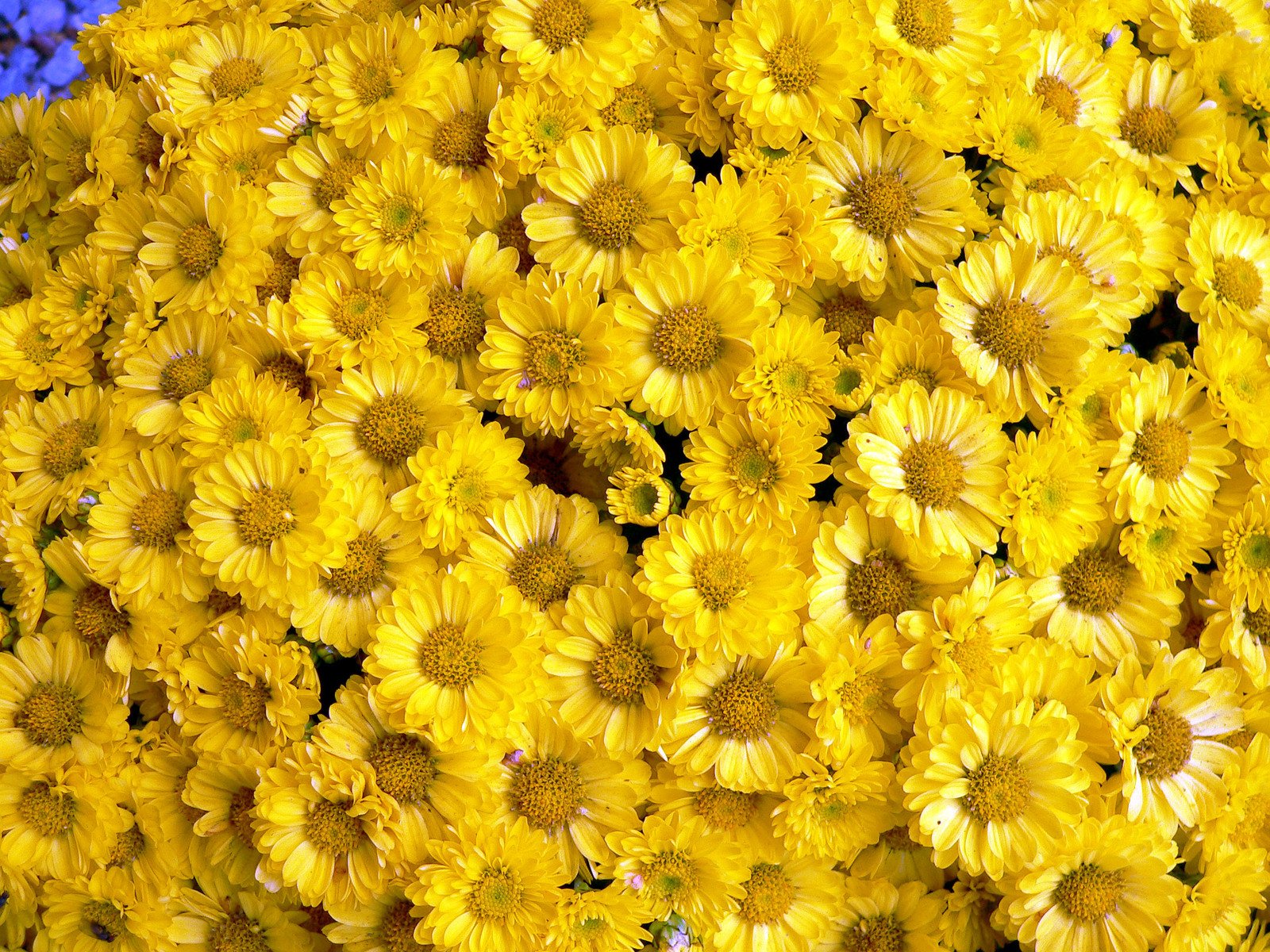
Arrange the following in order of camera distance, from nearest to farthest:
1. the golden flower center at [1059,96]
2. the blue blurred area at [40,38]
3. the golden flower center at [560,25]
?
the golden flower center at [560,25]
the golden flower center at [1059,96]
the blue blurred area at [40,38]

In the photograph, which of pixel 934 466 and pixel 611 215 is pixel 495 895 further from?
pixel 611 215

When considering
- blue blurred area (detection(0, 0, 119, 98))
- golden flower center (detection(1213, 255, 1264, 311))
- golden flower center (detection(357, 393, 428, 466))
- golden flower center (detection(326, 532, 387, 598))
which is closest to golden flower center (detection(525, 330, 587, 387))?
golden flower center (detection(357, 393, 428, 466))

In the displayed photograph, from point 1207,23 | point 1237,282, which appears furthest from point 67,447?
point 1207,23

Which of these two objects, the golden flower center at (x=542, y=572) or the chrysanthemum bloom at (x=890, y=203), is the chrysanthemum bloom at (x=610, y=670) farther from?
the chrysanthemum bloom at (x=890, y=203)

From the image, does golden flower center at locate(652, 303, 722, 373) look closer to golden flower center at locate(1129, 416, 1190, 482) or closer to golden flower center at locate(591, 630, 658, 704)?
golden flower center at locate(591, 630, 658, 704)

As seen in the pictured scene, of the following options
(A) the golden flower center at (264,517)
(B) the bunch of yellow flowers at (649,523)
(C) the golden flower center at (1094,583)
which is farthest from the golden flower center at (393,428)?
(C) the golden flower center at (1094,583)

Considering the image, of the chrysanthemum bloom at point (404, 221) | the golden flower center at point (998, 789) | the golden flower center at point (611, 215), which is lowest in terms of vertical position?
the golden flower center at point (998, 789)
